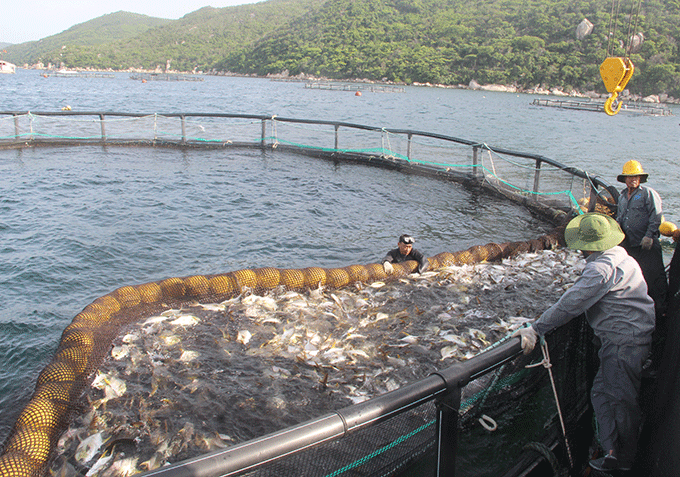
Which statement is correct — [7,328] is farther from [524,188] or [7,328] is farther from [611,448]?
[524,188]

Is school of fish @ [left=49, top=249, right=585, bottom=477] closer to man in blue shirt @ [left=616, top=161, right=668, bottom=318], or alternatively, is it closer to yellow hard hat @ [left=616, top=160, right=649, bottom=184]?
man in blue shirt @ [left=616, top=161, right=668, bottom=318]

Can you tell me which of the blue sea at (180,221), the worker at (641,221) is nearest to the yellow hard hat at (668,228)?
the worker at (641,221)

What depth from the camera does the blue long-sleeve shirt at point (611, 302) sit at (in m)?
3.61

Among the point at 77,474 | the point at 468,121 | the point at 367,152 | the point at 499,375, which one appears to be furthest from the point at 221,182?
the point at 468,121

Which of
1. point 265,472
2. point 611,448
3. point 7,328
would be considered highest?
point 265,472

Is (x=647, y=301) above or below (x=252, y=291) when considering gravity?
above

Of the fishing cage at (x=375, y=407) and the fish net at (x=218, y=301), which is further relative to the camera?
the fish net at (x=218, y=301)

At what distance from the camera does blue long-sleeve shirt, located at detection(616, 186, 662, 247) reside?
716 centimetres

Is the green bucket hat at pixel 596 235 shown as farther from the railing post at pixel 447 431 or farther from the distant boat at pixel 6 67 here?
the distant boat at pixel 6 67

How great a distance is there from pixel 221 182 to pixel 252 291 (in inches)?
444

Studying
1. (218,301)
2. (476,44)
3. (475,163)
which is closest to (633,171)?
(218,301)

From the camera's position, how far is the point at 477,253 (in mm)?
10500

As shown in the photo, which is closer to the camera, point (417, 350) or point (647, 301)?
point (647, 301)

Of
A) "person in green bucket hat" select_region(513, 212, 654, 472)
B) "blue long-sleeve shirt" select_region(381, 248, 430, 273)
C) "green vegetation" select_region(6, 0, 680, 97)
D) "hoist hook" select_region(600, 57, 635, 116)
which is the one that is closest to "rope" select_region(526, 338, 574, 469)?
"person in green bucket hat" select_region(513, 212, 654, 472)
